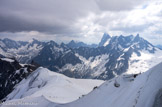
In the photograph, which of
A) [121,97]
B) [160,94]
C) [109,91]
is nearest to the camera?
[160,94]

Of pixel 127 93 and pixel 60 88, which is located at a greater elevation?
pixel 127 93

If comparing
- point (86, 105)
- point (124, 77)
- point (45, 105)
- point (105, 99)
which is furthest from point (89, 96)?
A: point (45, 105)

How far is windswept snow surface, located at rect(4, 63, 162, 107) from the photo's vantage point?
21.6 metres

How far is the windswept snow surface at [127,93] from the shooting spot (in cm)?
2157

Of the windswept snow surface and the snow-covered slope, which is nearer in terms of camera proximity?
the windswept snow surface

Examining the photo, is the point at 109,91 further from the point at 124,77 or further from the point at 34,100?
the point at 34,100

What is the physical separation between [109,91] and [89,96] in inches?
187

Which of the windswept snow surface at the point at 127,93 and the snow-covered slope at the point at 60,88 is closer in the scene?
the windswept snow surface at the point at 127,93

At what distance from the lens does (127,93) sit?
27.5 metres

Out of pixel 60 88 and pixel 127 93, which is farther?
pixel 60 88

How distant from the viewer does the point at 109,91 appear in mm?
32531

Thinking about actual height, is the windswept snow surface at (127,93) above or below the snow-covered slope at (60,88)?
above

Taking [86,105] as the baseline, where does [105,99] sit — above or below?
above

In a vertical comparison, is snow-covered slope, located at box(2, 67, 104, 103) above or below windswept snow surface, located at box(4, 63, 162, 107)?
below
